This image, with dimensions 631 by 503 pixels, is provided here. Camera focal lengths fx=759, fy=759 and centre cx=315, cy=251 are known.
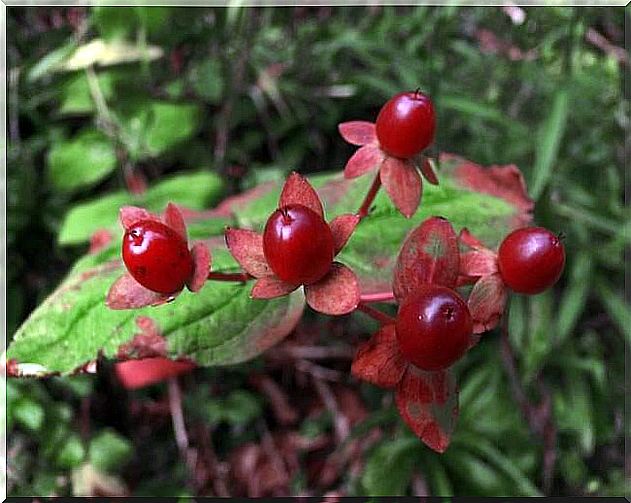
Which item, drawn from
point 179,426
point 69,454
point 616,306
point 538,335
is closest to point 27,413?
point 69,454

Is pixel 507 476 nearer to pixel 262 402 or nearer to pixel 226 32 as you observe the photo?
pixel 262 402

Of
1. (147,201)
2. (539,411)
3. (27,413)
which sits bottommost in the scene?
(539,411)

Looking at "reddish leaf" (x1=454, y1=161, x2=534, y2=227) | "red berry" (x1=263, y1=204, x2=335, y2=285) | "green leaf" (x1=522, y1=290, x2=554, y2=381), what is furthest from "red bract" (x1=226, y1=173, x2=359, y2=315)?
"green leaf" (x1=522, y1=290, x2=554, y2=381)

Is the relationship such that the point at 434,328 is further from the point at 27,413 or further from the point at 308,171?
the point at 308,171

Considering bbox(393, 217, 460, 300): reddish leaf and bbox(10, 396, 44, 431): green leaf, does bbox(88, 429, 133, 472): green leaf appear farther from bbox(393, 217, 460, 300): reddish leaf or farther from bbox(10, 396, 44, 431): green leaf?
bbox(393, 217, 460, 300): reddish leaf

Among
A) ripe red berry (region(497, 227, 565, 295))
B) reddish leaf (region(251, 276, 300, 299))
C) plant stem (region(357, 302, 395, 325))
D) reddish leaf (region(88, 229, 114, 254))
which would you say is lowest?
reddish leaf (region(88, 229, 114, 254))

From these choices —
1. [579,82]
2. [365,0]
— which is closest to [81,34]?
[365,0]
